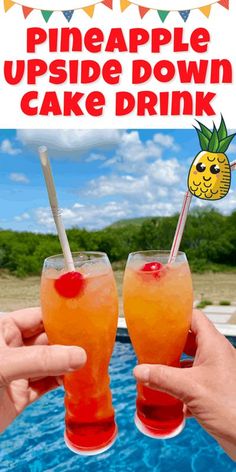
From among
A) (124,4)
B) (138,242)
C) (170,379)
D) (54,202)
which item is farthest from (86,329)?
(138,242)

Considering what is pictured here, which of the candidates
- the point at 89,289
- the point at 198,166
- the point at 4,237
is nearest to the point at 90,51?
the point at 198,166

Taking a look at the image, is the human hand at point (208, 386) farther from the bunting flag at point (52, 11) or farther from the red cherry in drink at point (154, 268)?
the bunting flag at point (52, 11)

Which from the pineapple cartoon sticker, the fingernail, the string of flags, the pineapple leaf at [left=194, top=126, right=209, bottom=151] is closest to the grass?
the string of flags

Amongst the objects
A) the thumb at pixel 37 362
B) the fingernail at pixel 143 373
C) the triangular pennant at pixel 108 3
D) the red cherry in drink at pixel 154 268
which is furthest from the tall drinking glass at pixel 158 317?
the triangular pennant at pixel 108 3

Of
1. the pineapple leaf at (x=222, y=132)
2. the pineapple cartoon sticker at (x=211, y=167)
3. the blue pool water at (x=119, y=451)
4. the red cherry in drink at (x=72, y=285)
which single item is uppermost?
the pineapple leaf at (x=222, y=132)

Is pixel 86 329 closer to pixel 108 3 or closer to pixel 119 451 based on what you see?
pixel 119 451
